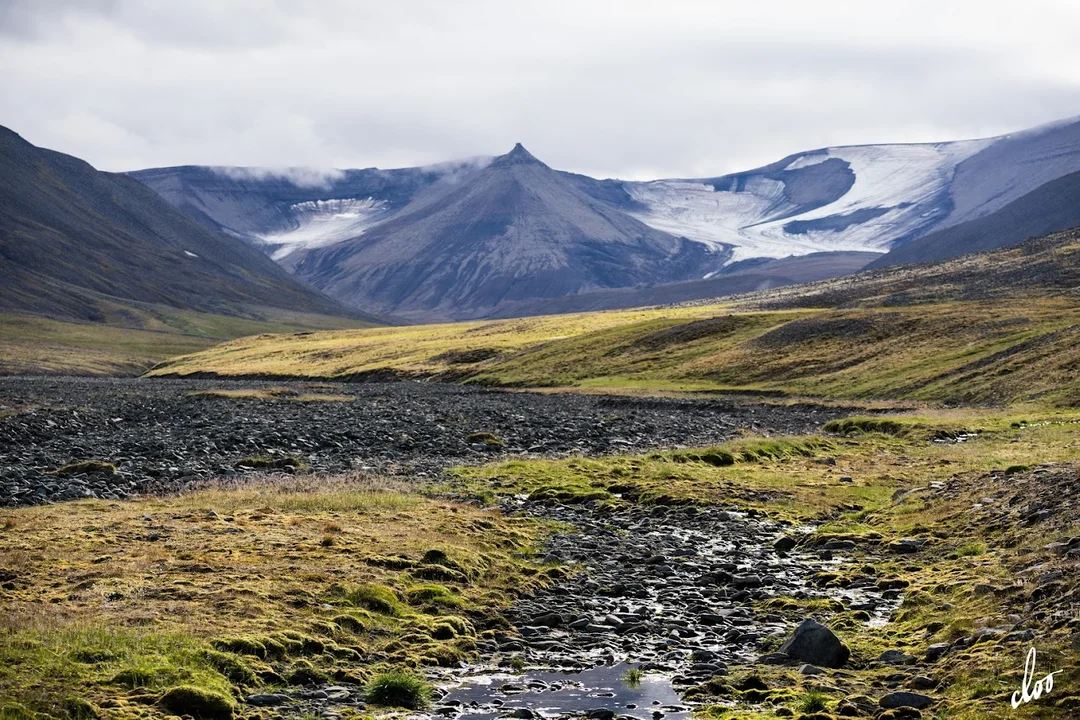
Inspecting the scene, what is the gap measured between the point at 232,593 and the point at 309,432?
35.6 meters

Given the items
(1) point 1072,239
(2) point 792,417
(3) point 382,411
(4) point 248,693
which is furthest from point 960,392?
(1) point 1072,239

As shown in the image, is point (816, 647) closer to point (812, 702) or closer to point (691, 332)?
point (812, 702)

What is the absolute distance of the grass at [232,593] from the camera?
14891 mm

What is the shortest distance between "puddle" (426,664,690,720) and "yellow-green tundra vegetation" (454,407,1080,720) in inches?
33.9

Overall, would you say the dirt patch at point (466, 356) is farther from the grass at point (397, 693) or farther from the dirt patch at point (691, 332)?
the grass at point (397, 693)

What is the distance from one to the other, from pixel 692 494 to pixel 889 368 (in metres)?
65.3

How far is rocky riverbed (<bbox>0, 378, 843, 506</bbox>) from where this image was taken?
124 ft

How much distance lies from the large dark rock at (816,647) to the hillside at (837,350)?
55.1 m

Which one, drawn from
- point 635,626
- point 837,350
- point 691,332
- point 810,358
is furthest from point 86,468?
point 691,332

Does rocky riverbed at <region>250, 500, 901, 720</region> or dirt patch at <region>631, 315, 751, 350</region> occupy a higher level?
dirt patch at <region>631, 315, 751, 350</region>

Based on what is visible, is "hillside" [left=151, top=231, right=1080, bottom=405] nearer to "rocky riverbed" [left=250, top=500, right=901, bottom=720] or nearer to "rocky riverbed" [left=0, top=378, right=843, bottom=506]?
"rocky riverbed" [left=0, top=378, right=843, bottom=506]
